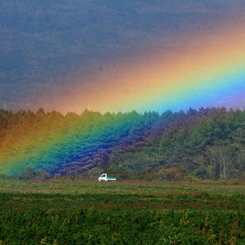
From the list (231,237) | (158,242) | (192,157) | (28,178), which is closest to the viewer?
(158,242)

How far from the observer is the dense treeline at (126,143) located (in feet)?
251

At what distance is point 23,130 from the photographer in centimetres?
9650

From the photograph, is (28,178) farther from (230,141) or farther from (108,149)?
(230,141)

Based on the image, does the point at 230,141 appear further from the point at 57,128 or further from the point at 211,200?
the point at 211,200

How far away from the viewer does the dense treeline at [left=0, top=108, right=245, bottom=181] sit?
7644cm

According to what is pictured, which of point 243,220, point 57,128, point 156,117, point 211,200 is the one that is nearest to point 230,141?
point 156,117

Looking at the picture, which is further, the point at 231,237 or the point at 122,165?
the point at 122,165

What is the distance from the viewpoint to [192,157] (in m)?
80.6

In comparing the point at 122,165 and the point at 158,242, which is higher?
the point at 122,165

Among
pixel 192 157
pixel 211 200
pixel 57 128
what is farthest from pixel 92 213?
pixel 57 128

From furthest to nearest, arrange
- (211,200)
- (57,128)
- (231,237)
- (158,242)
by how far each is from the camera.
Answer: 1. (57,128)
2. (211,200)
3. (231,237)
4. (158,242)

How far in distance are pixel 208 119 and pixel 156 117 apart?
19.1m

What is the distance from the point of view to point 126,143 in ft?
308

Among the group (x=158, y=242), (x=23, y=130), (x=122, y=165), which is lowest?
(x=158, y=242)
